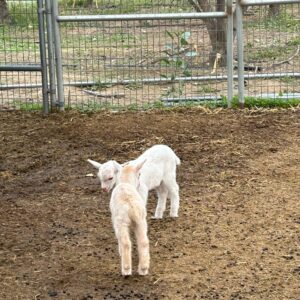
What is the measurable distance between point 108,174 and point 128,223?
1.51 ft

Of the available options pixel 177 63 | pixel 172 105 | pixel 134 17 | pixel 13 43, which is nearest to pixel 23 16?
pixel 13 43

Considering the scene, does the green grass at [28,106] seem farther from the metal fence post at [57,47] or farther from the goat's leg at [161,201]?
the goat's leg at [161,201]

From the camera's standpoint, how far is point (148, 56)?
1070 centimetres

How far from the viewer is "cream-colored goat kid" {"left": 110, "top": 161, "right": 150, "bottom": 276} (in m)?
4.60

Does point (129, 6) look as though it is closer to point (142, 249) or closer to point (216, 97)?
point (216, 97)

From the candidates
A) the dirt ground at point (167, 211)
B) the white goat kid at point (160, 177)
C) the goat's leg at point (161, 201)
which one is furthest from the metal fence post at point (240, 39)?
the goat's leg at point (161, 201)

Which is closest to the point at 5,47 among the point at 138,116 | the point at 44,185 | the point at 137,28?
the point at 137,28

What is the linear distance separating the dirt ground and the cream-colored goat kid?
123mm

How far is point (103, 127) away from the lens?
852cm

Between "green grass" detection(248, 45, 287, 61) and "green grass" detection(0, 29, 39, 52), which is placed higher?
"green grass" detection(0, 29, 39, 52)

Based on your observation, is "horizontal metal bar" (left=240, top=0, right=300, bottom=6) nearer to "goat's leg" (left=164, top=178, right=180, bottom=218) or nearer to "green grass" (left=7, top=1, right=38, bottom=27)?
"green grass" (left=7, top=1, right=38, bottom=27)

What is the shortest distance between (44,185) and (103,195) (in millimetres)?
630

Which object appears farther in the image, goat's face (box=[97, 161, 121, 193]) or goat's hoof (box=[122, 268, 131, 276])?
goat's face (box=[97, 161, 121, 193])

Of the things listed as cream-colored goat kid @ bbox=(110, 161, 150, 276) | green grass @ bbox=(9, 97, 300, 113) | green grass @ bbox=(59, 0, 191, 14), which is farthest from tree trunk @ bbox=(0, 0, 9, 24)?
cream-colored goat kid @ bbox=(110, 161, 150, 276)
